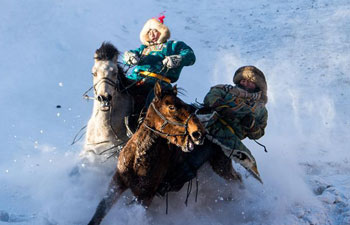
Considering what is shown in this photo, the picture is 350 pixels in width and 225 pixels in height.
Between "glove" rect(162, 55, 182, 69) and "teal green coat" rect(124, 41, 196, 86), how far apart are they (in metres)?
0.21

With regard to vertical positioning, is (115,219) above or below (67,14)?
below

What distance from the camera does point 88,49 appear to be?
11797 millimetres

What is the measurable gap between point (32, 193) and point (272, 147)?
4924 millimetres

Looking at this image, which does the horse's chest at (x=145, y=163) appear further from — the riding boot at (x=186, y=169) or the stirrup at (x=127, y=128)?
the stirrup at (x=127, y=128)

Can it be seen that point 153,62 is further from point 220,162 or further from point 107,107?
point 220,162

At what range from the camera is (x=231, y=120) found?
17.9 ft

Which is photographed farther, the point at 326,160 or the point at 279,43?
the point at 279,43

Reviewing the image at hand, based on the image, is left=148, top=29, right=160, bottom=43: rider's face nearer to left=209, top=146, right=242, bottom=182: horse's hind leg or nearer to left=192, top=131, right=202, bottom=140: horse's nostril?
left=209, top=146, right=242, bottom=182: horse's hind leg

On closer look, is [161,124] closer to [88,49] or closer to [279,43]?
[88,49]

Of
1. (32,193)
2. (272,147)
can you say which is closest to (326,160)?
(272,147)

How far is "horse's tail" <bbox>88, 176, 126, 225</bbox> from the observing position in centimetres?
432

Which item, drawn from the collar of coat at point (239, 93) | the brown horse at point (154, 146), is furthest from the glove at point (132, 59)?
the brown horse at point (154, 146)

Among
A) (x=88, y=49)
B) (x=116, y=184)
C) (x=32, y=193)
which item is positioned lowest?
(x=32, y=193)

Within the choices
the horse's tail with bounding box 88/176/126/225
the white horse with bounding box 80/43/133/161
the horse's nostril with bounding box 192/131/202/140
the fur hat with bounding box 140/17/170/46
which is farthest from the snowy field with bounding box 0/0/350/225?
the fur hat with bounding box 140/17/170/46
